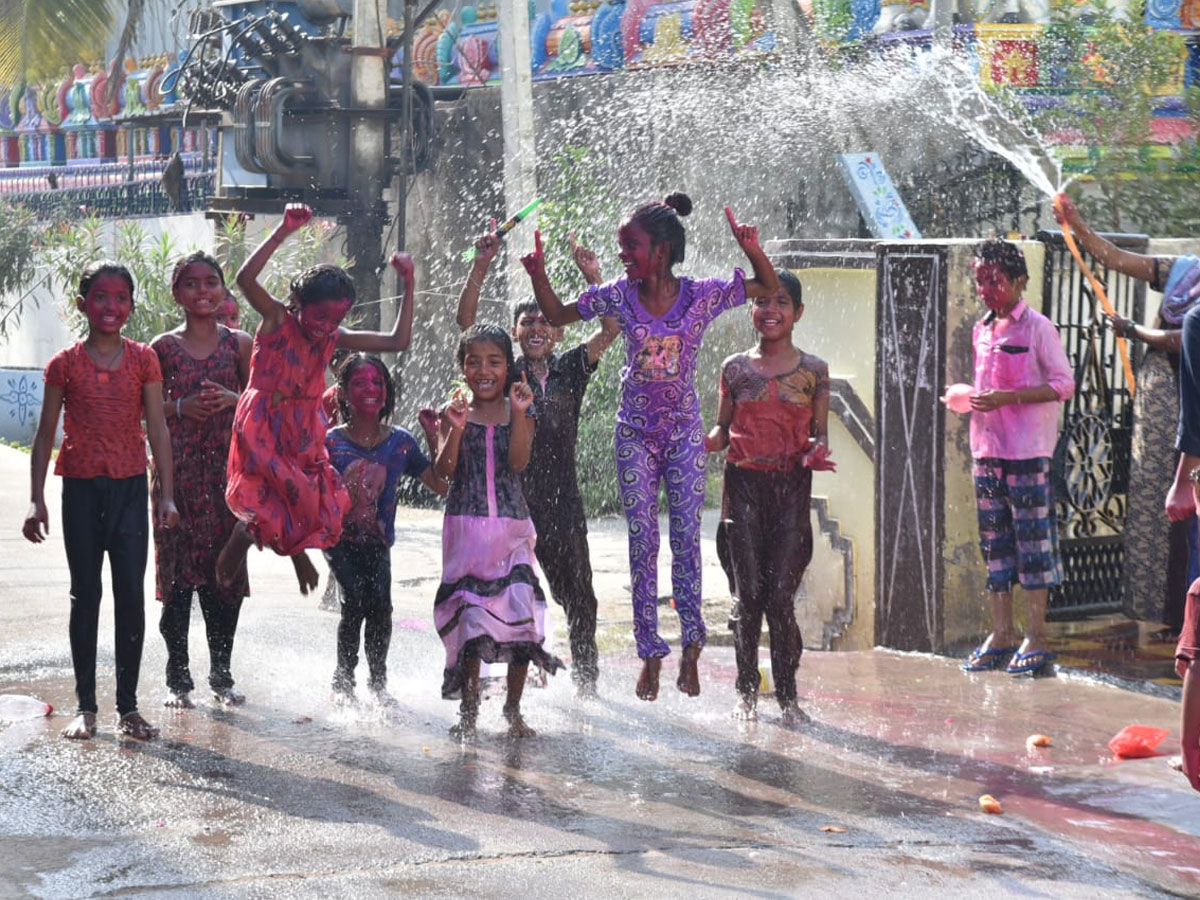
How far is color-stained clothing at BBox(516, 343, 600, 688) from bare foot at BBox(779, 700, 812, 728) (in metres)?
0.88

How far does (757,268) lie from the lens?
6398mm

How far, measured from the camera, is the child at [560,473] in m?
6.93

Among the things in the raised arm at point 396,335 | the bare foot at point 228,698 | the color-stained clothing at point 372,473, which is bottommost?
the bare foot at point 228,698

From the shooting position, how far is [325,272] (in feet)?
20.1

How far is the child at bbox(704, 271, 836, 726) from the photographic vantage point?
6641 mm

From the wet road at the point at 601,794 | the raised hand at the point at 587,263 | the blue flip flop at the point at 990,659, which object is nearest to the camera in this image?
the wet road at the point at 601,794

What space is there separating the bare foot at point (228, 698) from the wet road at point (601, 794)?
70mm

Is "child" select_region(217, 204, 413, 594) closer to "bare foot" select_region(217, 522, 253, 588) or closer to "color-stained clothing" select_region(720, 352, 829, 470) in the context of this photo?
"bare foot" select_region(217, 522, 253, 588)

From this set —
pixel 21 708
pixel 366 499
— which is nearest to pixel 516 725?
pixel 366 499

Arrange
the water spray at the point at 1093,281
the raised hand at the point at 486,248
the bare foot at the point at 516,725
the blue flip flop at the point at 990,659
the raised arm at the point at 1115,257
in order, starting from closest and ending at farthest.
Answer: the bare foot at the point at 516,725
the raised hand at the point at 486,248
the raised arm at the point at 1115,257
the water spray at the point at 1093,281
the blue flip flop at the point at 990,659

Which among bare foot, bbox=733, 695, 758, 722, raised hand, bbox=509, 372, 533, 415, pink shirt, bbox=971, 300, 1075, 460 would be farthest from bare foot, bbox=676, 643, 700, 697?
pink shirt, bbox=971, 300, 1075, 460

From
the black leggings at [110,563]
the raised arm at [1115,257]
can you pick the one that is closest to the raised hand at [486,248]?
the black leggings at [110,563]

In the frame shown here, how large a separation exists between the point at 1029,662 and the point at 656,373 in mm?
2292

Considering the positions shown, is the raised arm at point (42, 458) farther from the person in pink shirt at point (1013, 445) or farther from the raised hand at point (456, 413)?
the person in pink shirt at point (1013, 445)
